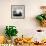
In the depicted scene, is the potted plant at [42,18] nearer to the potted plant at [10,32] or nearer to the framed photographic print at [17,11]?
the framed photographic print at [17,11]

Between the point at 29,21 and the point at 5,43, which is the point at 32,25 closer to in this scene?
the point at 29,21

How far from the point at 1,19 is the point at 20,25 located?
45cm

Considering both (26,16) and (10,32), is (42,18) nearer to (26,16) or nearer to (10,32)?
(26,16)

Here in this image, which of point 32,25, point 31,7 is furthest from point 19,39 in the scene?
point 31,7

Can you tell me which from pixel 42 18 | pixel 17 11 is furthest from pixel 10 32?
pixel 42 18

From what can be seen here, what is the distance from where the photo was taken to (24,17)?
381cm

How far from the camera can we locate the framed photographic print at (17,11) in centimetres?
381

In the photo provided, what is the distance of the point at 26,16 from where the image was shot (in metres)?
3.82

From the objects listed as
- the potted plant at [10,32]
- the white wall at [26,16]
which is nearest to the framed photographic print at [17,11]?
the white wall at [26,16]

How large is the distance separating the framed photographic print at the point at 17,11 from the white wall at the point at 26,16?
7cm

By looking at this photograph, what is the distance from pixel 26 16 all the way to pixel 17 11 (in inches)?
9.1

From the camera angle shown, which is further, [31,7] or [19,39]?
[31,7]

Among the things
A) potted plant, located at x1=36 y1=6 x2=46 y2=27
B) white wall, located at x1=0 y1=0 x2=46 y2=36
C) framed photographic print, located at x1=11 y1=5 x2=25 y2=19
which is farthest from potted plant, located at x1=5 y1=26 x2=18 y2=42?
potted plant, located at x1=36 y1=6 x2=46 y2=27

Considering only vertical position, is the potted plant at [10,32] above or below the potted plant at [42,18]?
below
